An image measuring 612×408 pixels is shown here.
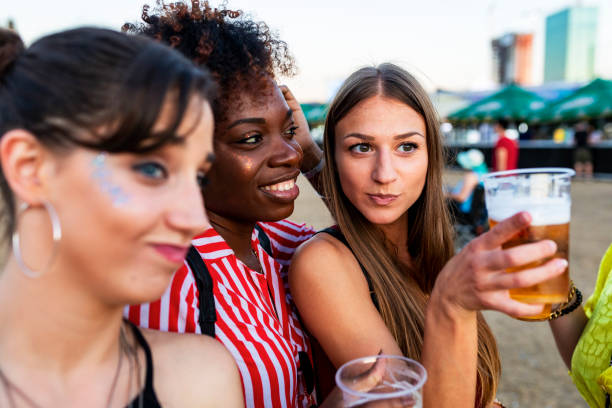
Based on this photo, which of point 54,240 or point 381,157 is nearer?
point 54,240

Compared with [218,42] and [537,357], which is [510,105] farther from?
[218,42]

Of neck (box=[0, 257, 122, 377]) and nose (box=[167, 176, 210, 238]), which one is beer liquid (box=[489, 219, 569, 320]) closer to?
nose (box=[167, 176, 210, 238])

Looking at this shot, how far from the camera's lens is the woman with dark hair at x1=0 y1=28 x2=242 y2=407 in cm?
94

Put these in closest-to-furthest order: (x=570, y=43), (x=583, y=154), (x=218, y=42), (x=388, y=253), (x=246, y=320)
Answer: (x=246, y=320)
(x=218, y=42)
(x=388, y=253)
(x=583, y=154)
(x=570, y=43)

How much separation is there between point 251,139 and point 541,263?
1072 millimetres

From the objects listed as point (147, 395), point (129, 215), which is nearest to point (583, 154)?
point (147, 395)

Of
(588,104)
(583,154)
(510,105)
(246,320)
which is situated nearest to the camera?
(246,320)

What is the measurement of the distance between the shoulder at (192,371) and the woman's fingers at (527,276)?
0.77 metres

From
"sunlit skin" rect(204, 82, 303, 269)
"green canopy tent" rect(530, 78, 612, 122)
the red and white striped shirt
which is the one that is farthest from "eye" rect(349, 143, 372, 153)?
"green canopy tent" rect(530, 78, 612, 122)

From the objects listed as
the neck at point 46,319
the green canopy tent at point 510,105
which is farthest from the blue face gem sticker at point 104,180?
the green canopy tent at point 510,105

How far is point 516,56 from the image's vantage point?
112m

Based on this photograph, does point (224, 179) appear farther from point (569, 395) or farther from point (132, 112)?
point (569, 395)

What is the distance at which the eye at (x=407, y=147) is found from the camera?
2.10 m

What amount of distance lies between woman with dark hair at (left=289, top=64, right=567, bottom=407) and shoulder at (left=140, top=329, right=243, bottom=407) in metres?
0.54
